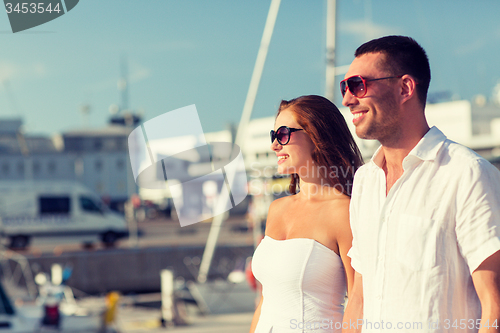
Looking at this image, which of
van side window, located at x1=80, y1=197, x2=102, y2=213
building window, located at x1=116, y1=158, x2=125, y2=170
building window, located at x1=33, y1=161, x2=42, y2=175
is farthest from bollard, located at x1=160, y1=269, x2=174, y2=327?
building window, located at x1=33, y1=161, x2=42, y2=175

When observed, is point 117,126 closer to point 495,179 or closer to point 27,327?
point 27,327

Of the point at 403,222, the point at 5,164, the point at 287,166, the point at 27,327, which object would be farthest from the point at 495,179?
the point at 5,164

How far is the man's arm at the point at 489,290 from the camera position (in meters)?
1.40

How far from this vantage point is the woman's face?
223 centimetres

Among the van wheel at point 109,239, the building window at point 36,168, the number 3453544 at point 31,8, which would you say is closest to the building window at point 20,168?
the building window at point 36,168

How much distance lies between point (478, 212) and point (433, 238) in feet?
0.48

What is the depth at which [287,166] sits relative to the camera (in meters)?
2.26

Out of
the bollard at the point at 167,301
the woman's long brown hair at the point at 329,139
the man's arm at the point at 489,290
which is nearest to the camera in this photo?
the man's arm at the point at 489,290

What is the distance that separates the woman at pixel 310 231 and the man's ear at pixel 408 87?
57cm

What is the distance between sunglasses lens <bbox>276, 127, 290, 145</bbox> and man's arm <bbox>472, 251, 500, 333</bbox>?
1.00 metres

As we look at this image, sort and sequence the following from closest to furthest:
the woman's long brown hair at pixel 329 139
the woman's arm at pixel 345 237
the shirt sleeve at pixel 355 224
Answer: the shirt sleeve at pixel 355 224
the woman's arm at pixel 345 237
the woman's long brown hair at pixel 329 139

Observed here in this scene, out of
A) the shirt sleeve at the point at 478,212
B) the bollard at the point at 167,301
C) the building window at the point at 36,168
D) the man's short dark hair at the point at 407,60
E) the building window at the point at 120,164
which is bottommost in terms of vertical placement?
the building window at the point at 120,164
